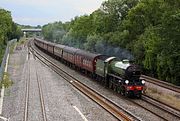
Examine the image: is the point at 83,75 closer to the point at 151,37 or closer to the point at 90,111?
the point at 151,37

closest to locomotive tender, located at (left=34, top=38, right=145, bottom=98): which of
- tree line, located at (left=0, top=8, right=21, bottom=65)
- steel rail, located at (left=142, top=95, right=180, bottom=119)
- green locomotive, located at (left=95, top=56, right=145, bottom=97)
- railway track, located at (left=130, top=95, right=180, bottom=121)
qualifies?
green locomotive, located at (left=95, top=56, right=145, bottom=97)

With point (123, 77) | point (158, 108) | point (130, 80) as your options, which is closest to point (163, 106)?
point (158, 108)

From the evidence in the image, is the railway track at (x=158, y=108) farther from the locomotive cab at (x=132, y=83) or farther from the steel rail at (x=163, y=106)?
the locomotive cab at (x=132, y=83)

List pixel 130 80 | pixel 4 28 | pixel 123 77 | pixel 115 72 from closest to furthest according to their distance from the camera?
pixel 130 80
pixel 123 77
pixel 115 72
pixel 4 28

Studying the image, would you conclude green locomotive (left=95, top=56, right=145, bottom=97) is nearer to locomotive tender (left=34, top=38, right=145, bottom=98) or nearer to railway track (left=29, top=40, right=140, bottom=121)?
locomotive tender (left=34, top=38, right=145, bottom=98)

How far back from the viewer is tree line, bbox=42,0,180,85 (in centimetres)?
3741

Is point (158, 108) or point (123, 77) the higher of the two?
point (123, 77)

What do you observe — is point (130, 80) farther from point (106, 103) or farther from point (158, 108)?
point (158, 108)

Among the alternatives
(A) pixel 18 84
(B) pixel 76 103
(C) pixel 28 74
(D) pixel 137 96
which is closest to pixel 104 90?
(D) pixel 137 96

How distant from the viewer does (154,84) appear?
124ft

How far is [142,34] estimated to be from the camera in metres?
53.2

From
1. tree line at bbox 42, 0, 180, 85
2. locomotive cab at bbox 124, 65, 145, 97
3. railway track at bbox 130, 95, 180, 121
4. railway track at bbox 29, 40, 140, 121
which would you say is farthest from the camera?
tree line at bbox 42, 0, 180, 85

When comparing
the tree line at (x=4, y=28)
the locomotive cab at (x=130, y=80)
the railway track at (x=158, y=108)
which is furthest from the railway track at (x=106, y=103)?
the tree line at (x=4, y=28)

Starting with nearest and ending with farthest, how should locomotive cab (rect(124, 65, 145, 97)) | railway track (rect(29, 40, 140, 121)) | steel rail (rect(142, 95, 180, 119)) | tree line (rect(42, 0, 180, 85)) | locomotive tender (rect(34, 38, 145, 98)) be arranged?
railway track (rect(29, 40, 140, 121)), steel rail (rect(142, 95, 180, 119)), locomotive cab (rect(124, 65, 145, 97)), locomotive tender (rect(34, 38, 145, 98)), tree line (rect(42, 0, 180, 85))
